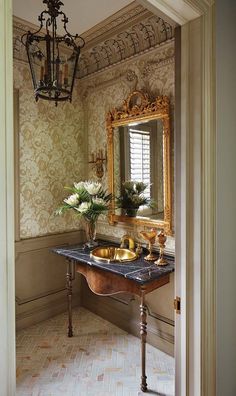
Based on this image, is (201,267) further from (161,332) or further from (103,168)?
(103,168)

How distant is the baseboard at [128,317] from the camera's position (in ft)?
8.24

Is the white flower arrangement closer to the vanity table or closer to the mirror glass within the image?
the mirror glass

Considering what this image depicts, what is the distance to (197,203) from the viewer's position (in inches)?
44.4

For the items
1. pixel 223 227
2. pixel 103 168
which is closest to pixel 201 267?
pixel 223 227

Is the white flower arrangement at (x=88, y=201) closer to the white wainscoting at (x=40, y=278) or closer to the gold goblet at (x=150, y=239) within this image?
the gold goblet at (x=150, y=239)

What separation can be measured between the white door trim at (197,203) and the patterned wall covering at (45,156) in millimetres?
2094

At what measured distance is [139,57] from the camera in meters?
2.60

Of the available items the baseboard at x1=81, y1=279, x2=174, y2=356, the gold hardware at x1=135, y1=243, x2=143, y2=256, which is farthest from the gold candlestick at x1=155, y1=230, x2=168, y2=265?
the baseboard at x1=81, y1=279, x2=174, y2=356

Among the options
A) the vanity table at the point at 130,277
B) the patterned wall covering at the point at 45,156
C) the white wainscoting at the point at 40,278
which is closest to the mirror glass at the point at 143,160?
the vanity table at the point at 130,277

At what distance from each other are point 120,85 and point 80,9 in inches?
29.7

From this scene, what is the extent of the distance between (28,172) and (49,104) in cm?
78

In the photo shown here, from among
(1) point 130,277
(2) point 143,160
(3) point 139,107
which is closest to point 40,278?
(1) point 130,277

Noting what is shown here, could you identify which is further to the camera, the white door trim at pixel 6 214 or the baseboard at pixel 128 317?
the baseboard at pixel 128 317

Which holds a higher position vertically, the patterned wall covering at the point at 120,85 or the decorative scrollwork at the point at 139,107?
the patterned wall covering at the point at 120,85
